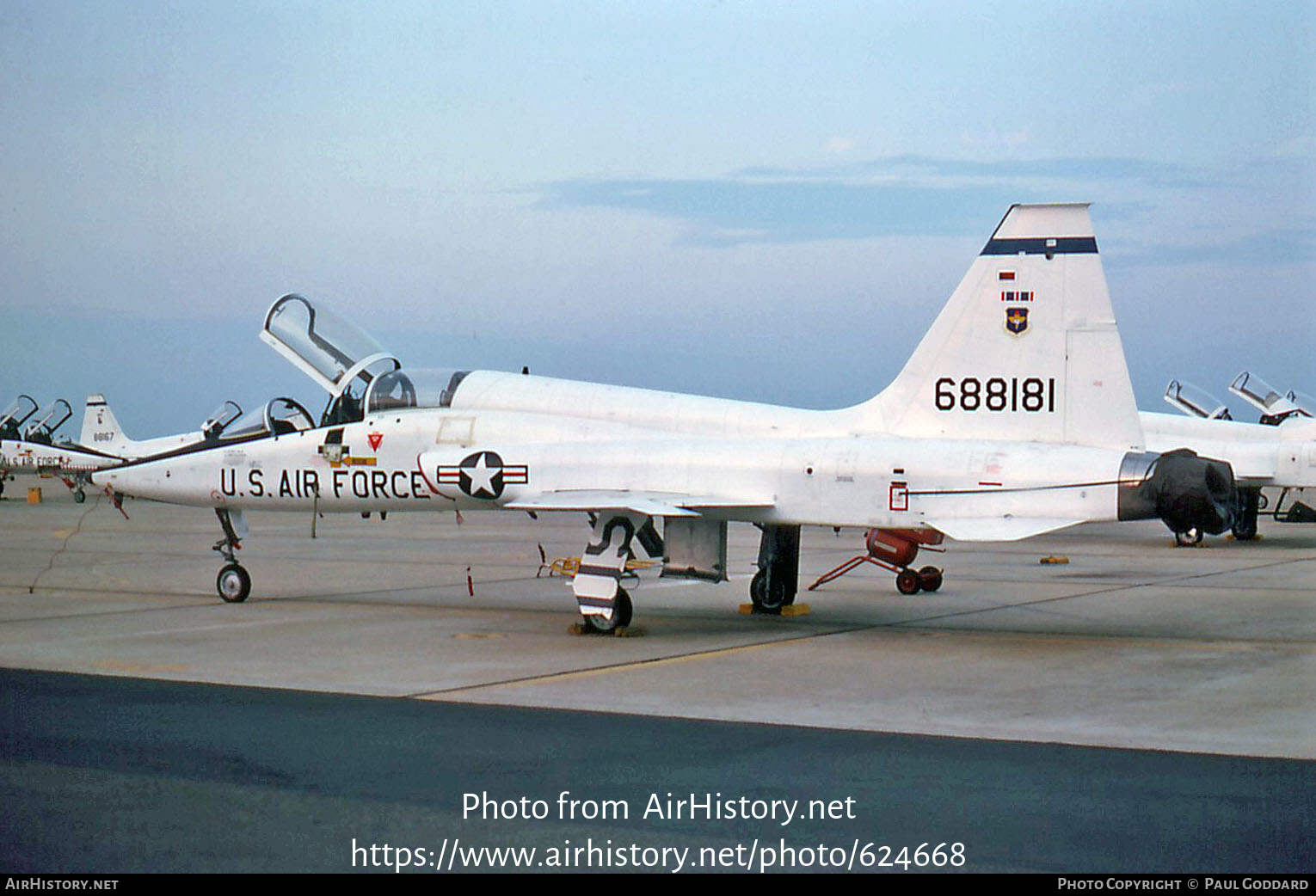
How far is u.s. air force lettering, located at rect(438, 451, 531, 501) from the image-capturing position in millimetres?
13688

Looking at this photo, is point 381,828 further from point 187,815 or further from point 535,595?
point 535,595

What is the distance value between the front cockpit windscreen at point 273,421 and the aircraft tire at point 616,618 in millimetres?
4505

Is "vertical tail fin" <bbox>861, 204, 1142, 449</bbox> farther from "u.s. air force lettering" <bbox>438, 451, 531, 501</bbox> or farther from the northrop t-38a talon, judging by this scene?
"u.s. air force lettering" <bbox>438, 451, 531, 501</bbox>

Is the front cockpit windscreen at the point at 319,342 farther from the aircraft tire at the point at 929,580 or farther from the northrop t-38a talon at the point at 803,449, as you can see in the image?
the aircraft tire at the point at 929,580

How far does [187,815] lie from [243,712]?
2786 millimetres

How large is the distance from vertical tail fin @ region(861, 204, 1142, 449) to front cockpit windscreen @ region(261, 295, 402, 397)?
20.6 ft

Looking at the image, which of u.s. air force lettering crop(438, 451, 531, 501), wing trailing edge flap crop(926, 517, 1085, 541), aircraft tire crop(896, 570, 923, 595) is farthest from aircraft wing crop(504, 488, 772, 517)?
aircraft tire crop(896, 570, 923, 595)

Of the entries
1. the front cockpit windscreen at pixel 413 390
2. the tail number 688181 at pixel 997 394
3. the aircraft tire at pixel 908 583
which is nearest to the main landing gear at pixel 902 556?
the aircraft tire at pixel 908 583

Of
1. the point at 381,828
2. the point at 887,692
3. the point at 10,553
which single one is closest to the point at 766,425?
the point at 887,692

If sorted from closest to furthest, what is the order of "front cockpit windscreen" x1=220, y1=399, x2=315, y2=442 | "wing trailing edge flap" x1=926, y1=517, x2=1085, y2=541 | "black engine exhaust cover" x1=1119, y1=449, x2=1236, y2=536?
Result: 1. "black engine exhaust cover" x1=1119, y1=449, x2=1236, y2=536
2. "wing trailing edge flap" x1=926, y1=517, x2=1085, y2=541
3. "front cockpit windscreen" x1=220, y1=399, x2=315, y2=442

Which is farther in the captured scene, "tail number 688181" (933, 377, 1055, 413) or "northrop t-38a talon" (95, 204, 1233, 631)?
"tail number 688181" (933, 377, 1055, 413)

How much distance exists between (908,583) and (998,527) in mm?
5641

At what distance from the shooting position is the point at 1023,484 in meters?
11.9

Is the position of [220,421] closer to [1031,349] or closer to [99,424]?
[1031,349]
